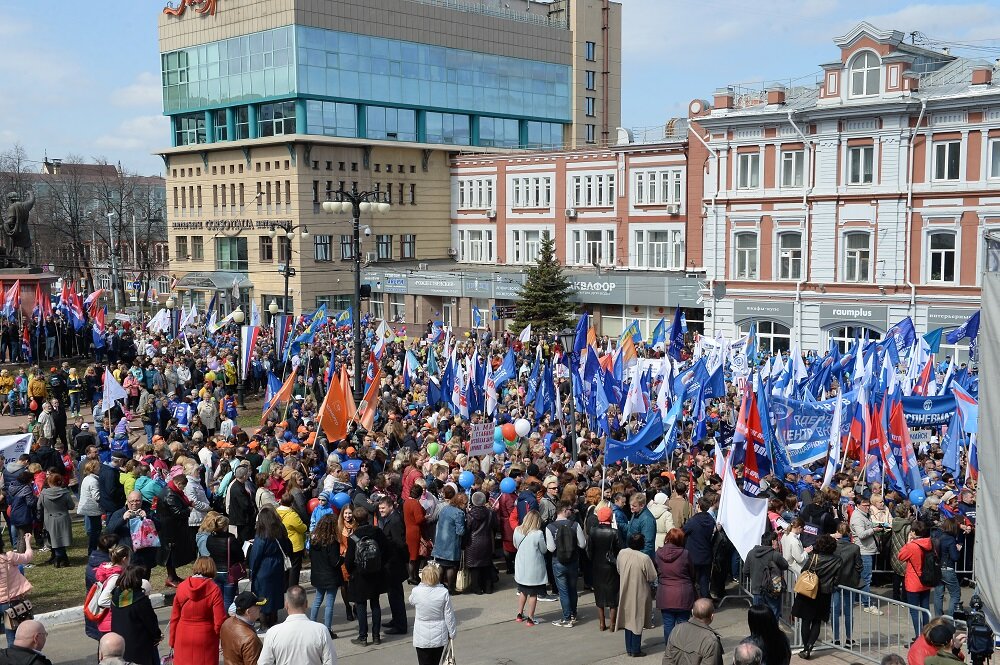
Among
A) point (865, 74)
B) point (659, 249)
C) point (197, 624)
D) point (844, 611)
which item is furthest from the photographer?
point (659, 249)

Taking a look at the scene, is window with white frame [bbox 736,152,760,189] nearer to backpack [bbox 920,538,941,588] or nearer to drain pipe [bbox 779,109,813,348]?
drain pipe [bbox 779,109,813,348]

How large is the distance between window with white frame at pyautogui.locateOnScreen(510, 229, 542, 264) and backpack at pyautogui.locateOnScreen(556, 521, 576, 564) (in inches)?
1680

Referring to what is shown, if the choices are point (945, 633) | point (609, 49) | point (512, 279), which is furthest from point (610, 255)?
point (945, 633)

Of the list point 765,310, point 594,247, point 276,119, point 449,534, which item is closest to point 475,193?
point 594,247

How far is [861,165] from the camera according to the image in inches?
1524

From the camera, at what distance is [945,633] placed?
853 centimetres

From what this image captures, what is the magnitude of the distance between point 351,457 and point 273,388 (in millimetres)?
6632

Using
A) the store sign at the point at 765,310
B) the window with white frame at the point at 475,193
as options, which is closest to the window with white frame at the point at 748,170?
the store sign at the point at 765,310

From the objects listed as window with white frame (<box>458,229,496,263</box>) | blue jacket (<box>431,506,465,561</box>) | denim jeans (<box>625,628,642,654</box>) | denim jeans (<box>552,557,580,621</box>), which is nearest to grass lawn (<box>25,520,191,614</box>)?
blue jacket (<box>431,506,465,561</box>)

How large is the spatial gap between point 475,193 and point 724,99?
20.8 meters

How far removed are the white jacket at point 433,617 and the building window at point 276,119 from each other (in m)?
50.2

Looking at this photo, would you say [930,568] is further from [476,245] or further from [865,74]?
[476,245]

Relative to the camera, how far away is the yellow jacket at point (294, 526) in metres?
12.9

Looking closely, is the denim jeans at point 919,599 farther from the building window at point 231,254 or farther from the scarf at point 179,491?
the building window at point 231,254
